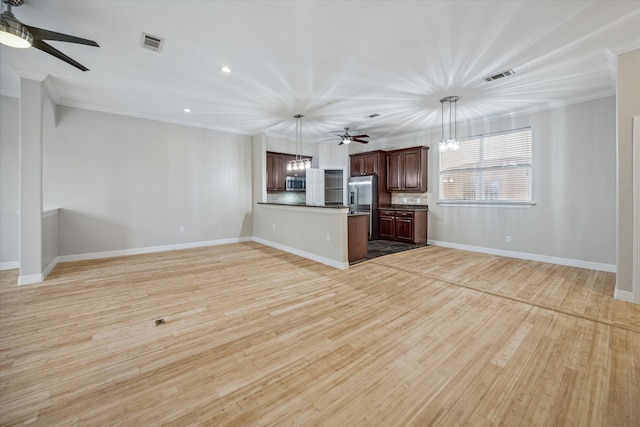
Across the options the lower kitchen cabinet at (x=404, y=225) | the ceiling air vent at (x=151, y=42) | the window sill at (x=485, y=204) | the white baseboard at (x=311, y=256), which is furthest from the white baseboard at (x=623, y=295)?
the ceiling air vent at (x=151, y=42)

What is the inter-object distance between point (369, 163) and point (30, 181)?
6.94 metres

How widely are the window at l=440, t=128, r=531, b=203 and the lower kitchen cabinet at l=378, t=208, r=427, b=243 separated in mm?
822

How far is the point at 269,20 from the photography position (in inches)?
104

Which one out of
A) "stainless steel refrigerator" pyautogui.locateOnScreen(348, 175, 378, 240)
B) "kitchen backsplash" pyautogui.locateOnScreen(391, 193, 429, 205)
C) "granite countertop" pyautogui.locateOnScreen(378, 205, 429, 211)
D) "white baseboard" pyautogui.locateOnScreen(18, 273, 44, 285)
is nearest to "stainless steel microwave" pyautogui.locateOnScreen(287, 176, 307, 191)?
"stainless steel refrigerator" pyautogui.locateOnScreen(348, 175, 378, 240)

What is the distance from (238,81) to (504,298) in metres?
4.79

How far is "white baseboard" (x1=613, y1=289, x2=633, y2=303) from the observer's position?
3.15 m

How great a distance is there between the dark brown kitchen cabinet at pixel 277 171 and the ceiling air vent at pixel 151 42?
4.63m

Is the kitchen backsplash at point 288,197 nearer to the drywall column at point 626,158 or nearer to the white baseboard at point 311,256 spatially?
the white baseboard at point 311,256

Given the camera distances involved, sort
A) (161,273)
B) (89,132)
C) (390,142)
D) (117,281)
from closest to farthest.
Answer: (117,281) < (161,273) < (89,132) < (390,142)

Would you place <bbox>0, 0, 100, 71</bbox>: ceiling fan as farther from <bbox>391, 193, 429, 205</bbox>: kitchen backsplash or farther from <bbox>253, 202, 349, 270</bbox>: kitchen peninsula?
<bbox>391, 193, 429, 205</bbox>: kitchen backsplash

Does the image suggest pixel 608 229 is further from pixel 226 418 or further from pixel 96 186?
pixel 96 186

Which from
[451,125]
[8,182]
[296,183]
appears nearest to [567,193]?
[451,125]

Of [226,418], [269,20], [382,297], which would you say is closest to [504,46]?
[269,20]

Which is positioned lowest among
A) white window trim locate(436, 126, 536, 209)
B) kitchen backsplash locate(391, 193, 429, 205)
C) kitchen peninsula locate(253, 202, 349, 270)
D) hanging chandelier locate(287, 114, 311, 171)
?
kitchen peninsula locate(253, 202, 349, 270)
